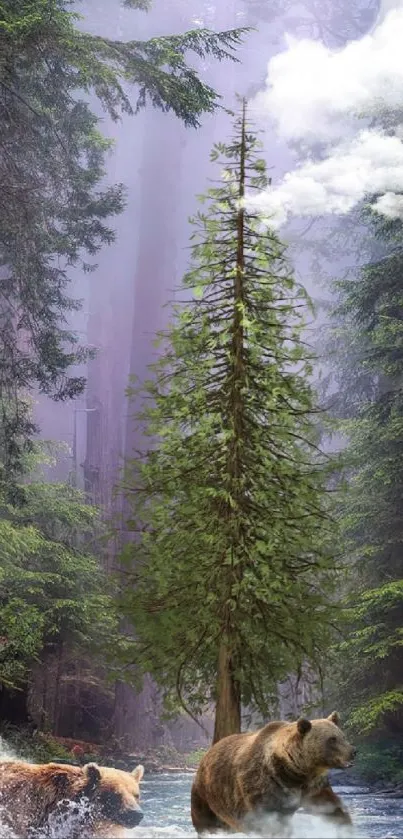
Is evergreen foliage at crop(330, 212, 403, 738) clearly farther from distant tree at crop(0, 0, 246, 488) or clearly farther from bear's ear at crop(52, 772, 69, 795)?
bear's ear at crop(52, 772, 69, 795)

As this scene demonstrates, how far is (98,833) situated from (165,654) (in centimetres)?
120

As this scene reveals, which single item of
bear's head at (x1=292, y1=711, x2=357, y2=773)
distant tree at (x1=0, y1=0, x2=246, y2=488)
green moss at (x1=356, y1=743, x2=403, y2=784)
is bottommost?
green moss at (x1=356, y1=743, x2=403, y2=784)

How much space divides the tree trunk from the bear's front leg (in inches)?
63.1

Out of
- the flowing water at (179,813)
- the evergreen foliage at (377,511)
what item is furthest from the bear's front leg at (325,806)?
the evergreen foliage at (377,511)

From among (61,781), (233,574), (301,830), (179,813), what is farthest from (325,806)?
(179,813)

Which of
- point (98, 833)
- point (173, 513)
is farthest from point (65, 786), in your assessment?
point (173, 513)

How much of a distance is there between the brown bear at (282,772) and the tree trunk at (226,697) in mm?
1378

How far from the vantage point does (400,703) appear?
10.4 metres

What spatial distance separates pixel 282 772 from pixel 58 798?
2.78m

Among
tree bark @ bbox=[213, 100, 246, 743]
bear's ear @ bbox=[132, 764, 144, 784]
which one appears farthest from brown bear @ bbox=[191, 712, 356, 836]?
bear's ear @ bbox=[132, 764, 144, 784]

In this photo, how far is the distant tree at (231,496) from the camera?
5320 mm

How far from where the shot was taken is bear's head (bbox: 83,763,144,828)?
5.82 metres

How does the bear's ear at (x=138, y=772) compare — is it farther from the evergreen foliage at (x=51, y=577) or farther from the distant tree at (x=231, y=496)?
the evergreen foliage at (x=51, y=577)

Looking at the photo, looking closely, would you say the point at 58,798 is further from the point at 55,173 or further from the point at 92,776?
the point at 55,173
